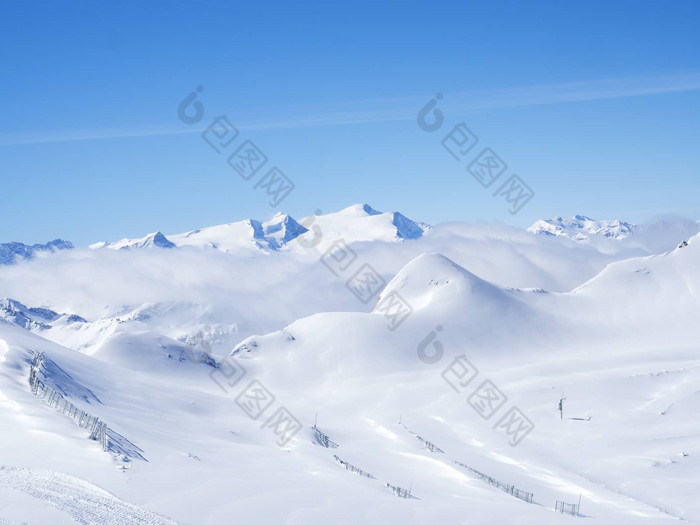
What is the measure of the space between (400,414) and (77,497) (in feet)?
242

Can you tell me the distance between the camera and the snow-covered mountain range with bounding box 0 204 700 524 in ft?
81.9

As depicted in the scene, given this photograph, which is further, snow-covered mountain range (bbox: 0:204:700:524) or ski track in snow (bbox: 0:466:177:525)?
snow-covered mountain range (bbox: 0:204:700:524)

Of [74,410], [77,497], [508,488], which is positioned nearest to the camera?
[77,497]

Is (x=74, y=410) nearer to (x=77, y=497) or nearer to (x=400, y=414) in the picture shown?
(x=77, y=497)

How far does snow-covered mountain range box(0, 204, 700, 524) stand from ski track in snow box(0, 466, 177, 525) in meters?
0.09

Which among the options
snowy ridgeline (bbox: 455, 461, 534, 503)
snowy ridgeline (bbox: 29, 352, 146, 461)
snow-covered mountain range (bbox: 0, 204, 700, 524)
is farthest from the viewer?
snowy ridgeline (bbox: 455, 461, 534, 503)

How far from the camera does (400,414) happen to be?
88.3 metres

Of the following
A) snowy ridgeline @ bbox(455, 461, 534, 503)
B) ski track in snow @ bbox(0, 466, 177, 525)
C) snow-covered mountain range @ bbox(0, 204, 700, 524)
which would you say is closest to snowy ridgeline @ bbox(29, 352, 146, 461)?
snow-covered mountain range @ bbox(0, 204, 700, 524)

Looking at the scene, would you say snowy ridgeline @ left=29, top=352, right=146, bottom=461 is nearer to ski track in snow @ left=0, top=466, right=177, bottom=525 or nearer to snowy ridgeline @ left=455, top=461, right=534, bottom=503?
ski track in snow @ left=0, top=466, right=177, bottom=525

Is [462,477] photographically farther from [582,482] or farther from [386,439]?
[386,439]

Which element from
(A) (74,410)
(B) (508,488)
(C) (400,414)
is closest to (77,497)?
(A) (74,410)

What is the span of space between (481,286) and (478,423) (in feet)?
259

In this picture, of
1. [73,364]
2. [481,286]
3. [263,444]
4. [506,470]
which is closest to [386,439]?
[506,470]

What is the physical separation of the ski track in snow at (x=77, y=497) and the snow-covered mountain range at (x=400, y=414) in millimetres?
90
